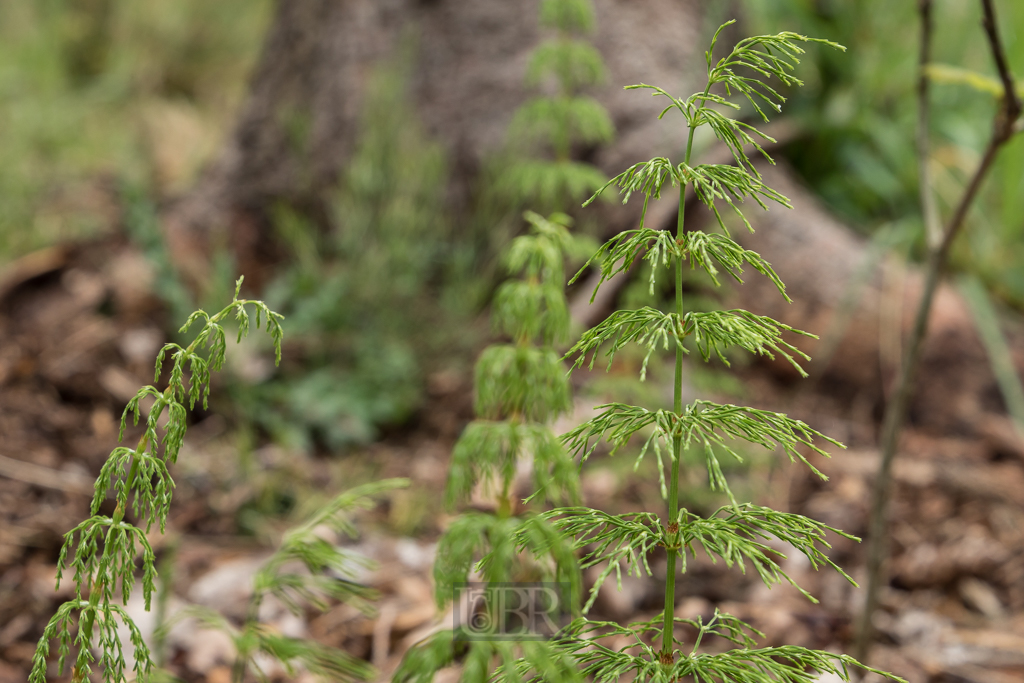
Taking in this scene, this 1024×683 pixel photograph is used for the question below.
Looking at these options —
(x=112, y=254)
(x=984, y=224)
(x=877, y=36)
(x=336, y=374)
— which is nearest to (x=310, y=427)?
(x=336, y=374)

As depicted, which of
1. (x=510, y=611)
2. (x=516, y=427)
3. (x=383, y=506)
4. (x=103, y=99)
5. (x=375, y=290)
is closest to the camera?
(x=516, y=427)

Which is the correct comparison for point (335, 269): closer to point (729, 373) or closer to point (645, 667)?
point (729, 373)

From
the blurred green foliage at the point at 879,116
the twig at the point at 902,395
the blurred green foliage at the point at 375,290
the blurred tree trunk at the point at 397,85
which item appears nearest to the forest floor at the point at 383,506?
the blurred green foliage at the point at 375,290

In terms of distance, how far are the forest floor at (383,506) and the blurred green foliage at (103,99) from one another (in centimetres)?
51

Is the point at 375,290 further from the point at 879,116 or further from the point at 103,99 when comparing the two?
the point at 103,99

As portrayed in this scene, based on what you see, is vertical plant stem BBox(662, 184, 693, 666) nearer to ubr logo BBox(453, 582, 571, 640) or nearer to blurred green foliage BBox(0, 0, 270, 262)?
ubr logo BBox(453, 582, 571, 640)

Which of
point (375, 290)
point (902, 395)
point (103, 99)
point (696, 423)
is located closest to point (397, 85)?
point (375, 290)

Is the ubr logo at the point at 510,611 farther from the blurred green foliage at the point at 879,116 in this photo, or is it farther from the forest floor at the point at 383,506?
the blurred green foliage at the point at 879,116

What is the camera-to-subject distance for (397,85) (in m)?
2.69

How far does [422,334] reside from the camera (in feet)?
8.87

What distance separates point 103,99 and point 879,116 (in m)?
4.02

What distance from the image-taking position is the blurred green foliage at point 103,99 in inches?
120

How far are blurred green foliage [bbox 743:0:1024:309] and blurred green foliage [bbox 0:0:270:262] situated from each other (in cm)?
276

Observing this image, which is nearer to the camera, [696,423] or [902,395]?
[696,423]
